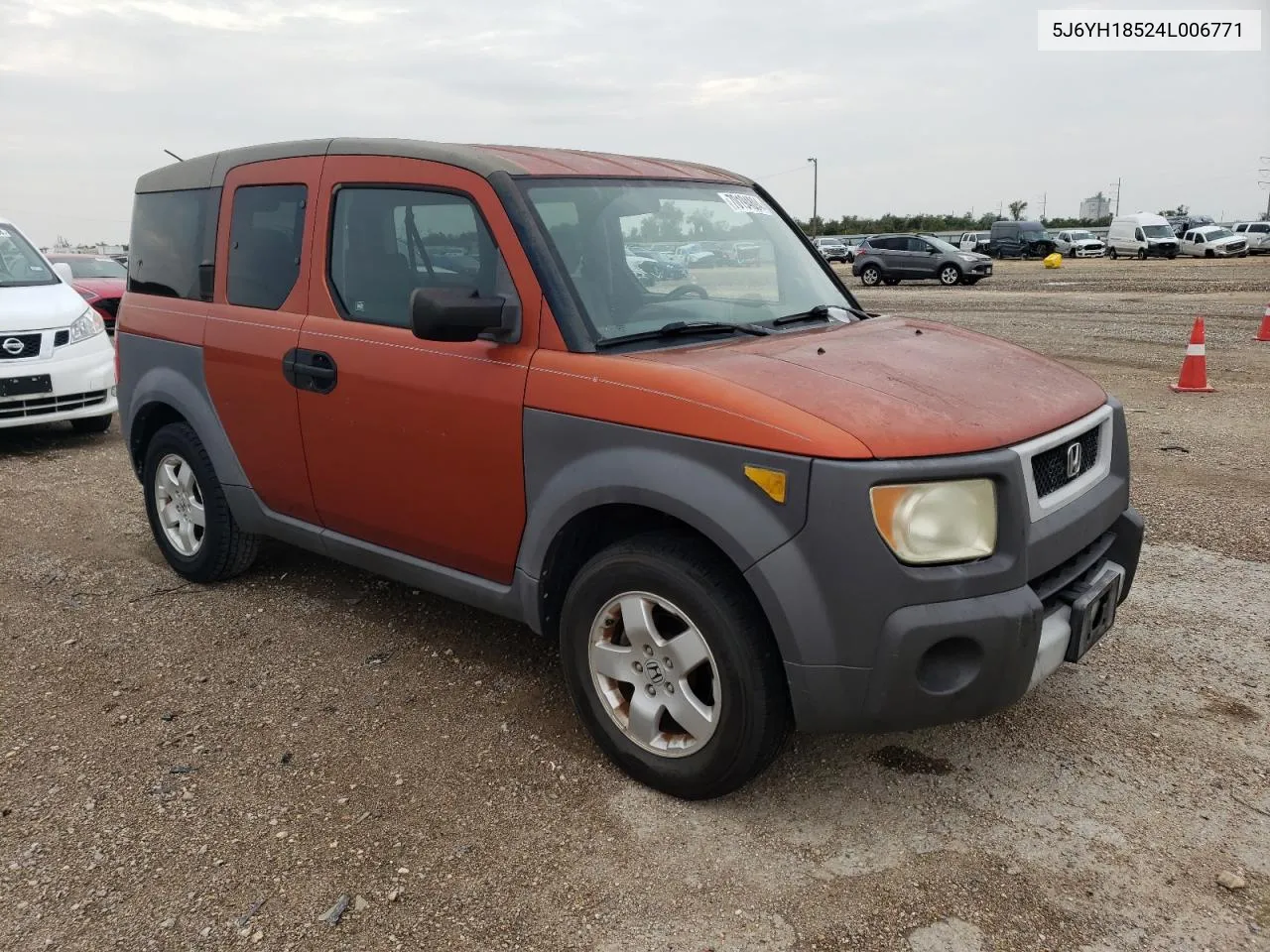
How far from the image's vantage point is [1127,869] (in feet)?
8.80

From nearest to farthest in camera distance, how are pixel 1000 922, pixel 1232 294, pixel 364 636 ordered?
pixel 1000 922, pixel 364 636, pixel 1232 294

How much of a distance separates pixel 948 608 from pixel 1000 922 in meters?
0.77

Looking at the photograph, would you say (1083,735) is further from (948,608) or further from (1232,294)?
(1232,294)

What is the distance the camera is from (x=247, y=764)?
3.29 m

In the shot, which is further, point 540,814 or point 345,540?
point 345,540

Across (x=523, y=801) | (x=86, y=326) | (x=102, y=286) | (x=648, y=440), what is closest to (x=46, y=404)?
(x=86, y=326)

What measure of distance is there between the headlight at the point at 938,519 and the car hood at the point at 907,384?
97mm

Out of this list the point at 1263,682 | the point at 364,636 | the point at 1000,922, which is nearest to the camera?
the point at 1000,922

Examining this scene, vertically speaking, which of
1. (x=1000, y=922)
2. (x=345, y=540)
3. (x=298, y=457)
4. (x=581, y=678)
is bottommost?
(x=1000, y=922)

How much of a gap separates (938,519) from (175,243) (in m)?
3.73

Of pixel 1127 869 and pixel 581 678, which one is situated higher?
pixel 581 678

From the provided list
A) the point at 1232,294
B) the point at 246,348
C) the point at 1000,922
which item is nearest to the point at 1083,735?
the point at 1000,922

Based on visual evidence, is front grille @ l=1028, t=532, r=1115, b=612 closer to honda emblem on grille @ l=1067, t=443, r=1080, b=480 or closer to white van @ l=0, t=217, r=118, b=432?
honda emblem on grille @ l=1067, t=443, r=1080, b=480

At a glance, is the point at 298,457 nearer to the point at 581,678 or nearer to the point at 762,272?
the point at 581,678
